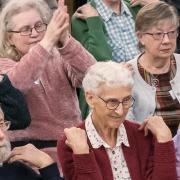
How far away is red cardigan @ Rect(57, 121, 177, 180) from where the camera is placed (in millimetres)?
2592

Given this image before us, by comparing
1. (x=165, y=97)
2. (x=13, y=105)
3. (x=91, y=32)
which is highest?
(x=13, y=105)

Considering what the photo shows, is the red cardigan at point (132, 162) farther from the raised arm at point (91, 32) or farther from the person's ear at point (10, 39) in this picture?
the raised arm at point (91, 32)

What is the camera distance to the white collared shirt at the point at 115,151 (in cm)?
269

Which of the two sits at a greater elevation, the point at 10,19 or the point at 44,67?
the point at 10,19

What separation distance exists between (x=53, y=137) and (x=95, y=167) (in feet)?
1.68

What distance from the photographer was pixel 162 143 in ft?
8.82

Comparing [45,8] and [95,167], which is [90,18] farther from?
[95,167]

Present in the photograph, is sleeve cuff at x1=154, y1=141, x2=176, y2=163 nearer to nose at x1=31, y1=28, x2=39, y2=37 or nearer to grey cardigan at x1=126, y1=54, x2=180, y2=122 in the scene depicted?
grey cardigan at x1=126, y1=54, x2=180, y2=122

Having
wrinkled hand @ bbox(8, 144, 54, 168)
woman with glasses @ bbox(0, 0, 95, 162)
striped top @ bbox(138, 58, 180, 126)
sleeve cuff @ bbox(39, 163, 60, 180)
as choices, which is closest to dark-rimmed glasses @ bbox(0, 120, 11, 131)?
wrinkled hand @ bbox(8, 144, 54, 168)

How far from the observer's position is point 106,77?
8.66 feet

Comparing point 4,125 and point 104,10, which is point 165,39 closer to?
point 104,10

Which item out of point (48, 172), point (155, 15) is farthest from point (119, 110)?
point (155, 15)

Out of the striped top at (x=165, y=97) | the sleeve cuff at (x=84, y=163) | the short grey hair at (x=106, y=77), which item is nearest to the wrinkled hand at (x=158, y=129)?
the short grey hair at (x=106, y=77)

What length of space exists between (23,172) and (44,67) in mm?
565
